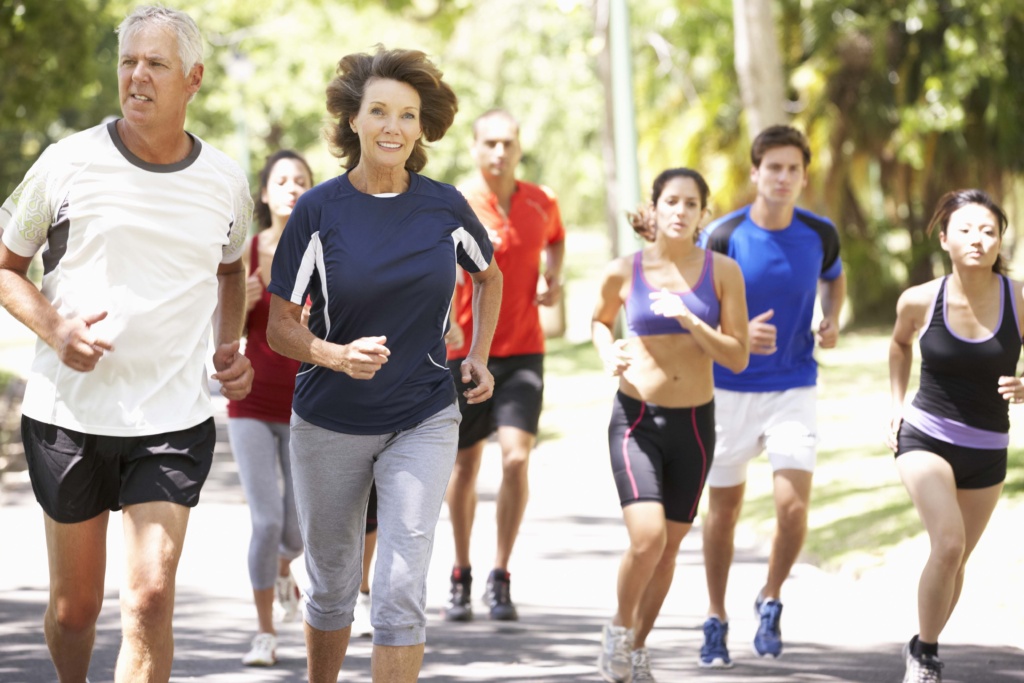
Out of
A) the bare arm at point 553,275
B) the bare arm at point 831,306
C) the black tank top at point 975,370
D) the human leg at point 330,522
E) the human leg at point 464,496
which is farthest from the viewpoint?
the bare arm at point 553,275

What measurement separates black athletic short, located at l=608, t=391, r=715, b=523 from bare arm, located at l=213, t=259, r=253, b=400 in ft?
6.16

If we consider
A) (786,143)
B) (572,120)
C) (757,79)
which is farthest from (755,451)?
(572,120)

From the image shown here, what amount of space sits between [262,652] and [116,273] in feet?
8.81

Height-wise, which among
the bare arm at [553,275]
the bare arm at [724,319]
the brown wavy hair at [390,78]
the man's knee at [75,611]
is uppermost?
the brown wavy hair at [390,78]

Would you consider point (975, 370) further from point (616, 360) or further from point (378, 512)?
A: point (378, 512)

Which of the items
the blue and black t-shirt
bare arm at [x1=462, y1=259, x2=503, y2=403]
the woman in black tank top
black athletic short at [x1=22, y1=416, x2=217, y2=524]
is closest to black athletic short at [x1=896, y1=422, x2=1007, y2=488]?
the woman in black tank top

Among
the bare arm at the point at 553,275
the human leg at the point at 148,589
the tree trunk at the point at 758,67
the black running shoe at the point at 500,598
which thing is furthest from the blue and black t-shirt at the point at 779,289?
the tree trunk at the point at 758,67

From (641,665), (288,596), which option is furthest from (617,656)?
(288,596)

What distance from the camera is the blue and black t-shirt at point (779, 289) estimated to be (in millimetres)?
7473

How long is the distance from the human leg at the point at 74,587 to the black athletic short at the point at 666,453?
2.44 meters

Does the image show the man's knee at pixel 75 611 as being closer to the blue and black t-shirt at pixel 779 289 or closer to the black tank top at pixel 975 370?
the black tank top at pixel 975 370

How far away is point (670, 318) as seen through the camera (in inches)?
265

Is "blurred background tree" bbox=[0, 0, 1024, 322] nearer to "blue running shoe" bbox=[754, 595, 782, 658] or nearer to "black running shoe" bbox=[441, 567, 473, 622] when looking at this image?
"black running shoe" bbox=[441, 567, 473, 622]

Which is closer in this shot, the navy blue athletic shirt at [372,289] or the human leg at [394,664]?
the human leg at [394,664]
